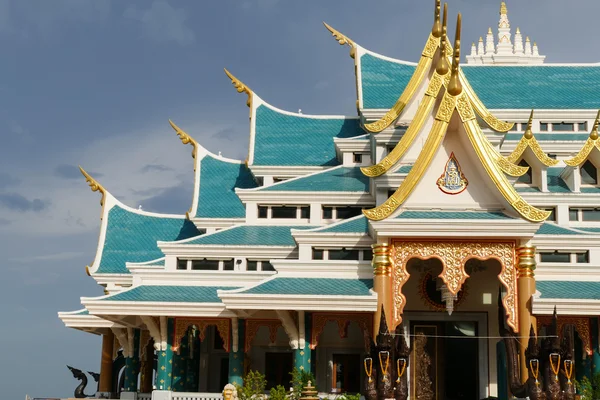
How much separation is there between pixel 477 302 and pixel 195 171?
37.7 ft

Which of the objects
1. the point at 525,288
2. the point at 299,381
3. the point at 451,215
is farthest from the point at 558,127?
the point at 299,381

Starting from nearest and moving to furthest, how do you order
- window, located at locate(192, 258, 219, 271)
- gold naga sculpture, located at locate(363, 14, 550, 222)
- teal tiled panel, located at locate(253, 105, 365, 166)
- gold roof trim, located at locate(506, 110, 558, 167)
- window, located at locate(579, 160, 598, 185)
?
gold naga sculpture, located at locate(363, 14, 550, 222)
gold roof trim, located at locate(506, 110, 558, 167)
window, located at locate(192, 258, 219, 271)
window, located at locate(579, 160, 598, 185)
teal tiled panel, located at locate(253, 105, 365, 166)

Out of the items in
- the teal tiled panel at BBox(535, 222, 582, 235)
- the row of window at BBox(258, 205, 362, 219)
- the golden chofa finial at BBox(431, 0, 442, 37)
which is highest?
the golden chofa finial at BBox(431, 0, 442, 37)

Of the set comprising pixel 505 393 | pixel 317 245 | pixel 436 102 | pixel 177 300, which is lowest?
pixel 505 393

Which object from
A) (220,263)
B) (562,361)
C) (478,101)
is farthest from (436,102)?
(562,361)

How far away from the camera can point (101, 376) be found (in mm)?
27969

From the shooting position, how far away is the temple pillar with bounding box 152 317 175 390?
22.1 metres

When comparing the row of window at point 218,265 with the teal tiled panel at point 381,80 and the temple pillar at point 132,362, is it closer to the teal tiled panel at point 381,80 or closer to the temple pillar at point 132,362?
the temple pillar at point 132,362

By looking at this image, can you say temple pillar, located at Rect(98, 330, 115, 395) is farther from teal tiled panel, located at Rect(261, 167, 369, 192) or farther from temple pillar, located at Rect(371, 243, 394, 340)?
temple pillar, located at Rect(371, 243, 394, 340)

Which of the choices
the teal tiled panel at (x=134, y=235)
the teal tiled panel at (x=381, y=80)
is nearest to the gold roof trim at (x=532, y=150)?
the teal tiled panel at (x=381, y=80)

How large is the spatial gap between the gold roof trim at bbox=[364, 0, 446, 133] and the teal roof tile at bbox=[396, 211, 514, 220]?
18.9 ft

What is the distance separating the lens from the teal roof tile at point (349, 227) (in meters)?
22.5

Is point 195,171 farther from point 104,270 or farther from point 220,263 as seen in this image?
point 220,263

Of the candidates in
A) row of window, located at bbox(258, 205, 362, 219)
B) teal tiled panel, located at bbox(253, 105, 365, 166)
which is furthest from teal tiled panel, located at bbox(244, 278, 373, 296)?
teal tiled panel, located at bbox(253, 105, 365, 166)
